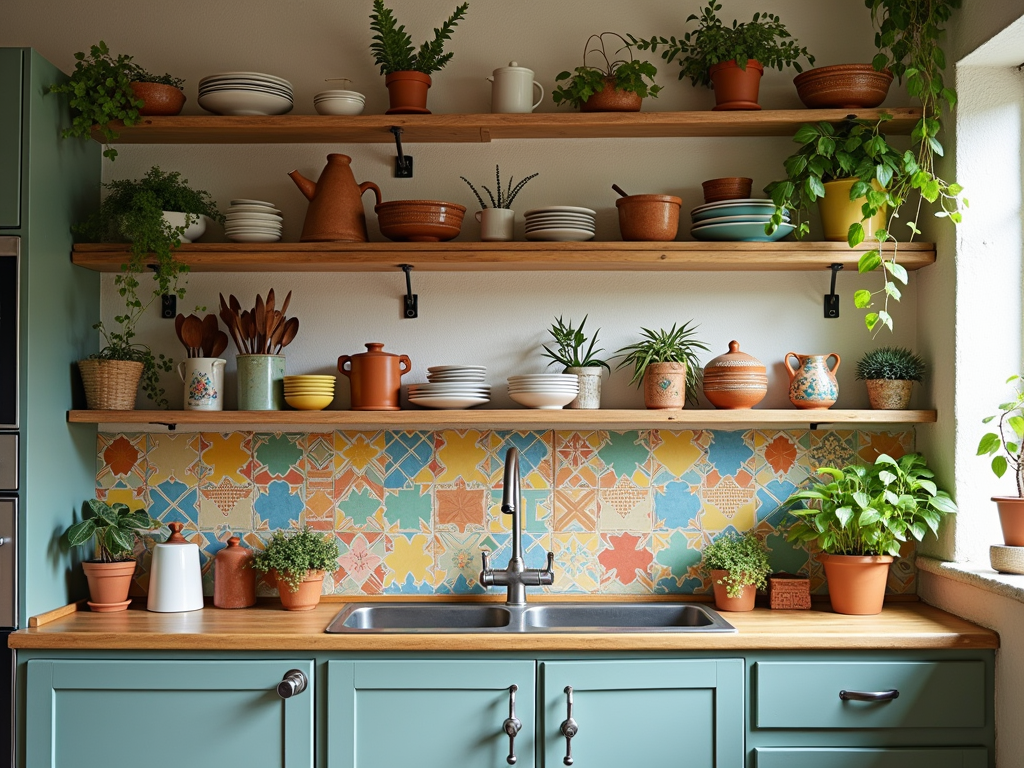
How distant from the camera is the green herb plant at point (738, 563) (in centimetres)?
246

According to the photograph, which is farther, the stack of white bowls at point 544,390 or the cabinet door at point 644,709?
the stack of white bowls at point 544,390

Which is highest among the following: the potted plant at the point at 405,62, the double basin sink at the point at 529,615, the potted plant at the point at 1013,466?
the potted plant at the point at 405,62

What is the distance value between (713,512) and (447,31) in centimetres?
162

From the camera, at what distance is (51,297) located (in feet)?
8.03

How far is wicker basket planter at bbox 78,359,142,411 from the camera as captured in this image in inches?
98.8

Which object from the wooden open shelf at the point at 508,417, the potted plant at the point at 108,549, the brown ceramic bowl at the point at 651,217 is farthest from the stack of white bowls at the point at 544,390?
the potted plant at the point at 108,549

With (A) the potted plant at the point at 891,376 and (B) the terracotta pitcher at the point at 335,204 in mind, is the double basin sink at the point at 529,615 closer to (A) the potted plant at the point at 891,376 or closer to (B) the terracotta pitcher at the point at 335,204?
(A) the potted plant at the point at 891,376

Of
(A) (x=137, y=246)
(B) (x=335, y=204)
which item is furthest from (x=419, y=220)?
(A) (x=137, y=246)

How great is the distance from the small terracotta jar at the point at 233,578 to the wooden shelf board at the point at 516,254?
84 cm

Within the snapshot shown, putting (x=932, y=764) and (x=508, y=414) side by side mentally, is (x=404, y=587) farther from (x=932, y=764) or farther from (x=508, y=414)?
(x=932, y=764)

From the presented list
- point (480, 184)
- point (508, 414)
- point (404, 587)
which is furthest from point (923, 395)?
point (404, 587)

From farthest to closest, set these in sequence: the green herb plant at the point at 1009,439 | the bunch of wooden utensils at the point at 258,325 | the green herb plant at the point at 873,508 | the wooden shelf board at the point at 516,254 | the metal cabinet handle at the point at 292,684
A: the bunch of wooden utensils at the point at 258,325, the wooden shelf board at the point at 516,254, the green herb plant at the point at 873,508, the green herb plant at the point at 1009,439, the metal cabinet handle at the point at 292,684

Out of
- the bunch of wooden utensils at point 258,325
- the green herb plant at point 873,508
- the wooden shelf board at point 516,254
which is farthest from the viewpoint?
the bunch of wooden utensils at point 258,325

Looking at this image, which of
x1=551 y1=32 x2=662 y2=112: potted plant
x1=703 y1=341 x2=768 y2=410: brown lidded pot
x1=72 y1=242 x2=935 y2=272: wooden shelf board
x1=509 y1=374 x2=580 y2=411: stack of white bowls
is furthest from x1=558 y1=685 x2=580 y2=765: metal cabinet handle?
x1=551 y1=32 x2=662 y2=112: potted plant
